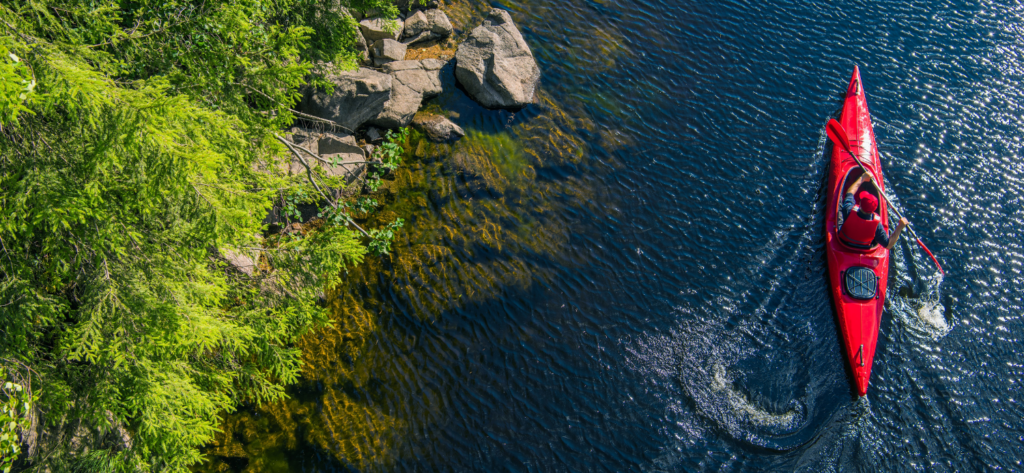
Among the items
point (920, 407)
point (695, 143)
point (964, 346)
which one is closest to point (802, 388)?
point (920, 407)

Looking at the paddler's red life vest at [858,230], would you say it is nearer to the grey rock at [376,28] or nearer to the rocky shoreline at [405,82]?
the rocky shoreline at [405,82]

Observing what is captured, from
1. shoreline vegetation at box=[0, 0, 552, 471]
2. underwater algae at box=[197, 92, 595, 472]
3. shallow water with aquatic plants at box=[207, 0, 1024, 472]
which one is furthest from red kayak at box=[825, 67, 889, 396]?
shoreline vegetation at box=[0, 0, 552, 471]

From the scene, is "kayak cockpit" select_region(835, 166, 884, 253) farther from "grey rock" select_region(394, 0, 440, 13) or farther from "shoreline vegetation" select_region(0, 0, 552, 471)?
"grey rock" select_region(394, 0, 440, 13)

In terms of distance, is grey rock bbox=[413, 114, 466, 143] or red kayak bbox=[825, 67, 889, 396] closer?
red kayak bbox=[825, 67, 889, 396]

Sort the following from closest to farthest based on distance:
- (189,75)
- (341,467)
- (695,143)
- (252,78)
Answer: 1. (189,75)
2. (252,78)
3. (341,467)
4. (695,143)

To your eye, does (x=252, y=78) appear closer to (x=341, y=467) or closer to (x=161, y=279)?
(x=161, y=279)

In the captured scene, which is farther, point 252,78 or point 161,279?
point 252,78
